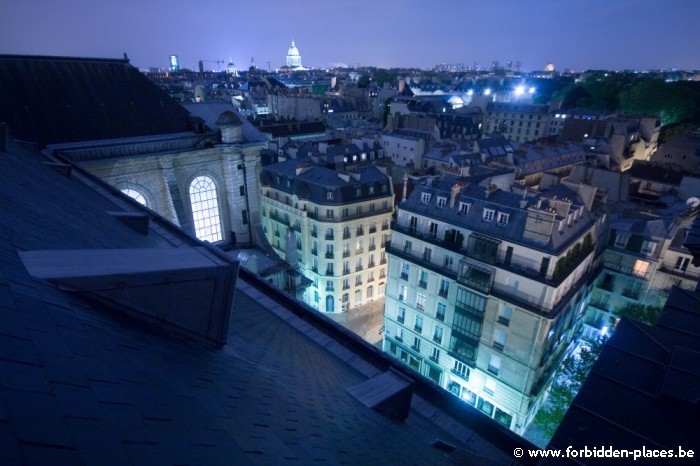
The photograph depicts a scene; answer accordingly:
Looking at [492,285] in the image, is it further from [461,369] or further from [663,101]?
[663,101]

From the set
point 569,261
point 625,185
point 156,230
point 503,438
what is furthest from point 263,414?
point 625,185

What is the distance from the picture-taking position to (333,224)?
40781 millimetres

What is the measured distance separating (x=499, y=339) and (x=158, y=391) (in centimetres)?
2813

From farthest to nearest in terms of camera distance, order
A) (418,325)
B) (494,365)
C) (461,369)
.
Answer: (418,325), (461,369), (494,365)

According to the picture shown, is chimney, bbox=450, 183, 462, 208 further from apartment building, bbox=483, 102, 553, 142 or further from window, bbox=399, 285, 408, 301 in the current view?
apartment building, bbox=483, 102, 553, 142

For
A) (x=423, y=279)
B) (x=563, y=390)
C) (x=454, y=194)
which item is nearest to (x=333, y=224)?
(x=423, y=279)

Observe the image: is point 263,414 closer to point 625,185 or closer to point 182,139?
point 182,139

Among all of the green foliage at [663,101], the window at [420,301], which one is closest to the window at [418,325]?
the window at [420,301]

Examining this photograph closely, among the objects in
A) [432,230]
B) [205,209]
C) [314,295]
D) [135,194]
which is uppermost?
[135,194]

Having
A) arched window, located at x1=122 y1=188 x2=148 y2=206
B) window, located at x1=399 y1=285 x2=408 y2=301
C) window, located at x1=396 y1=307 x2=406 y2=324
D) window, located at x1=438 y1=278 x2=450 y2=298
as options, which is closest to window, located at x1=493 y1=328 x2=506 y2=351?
window, located at x1=438 y1=278 x2=450 y2=298

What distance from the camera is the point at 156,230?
16578 mm

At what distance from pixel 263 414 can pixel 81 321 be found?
2.77 metres

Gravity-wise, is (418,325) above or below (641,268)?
below

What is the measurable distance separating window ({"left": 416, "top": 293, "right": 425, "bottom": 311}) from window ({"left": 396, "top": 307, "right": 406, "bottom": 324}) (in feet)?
6.14
